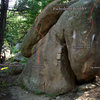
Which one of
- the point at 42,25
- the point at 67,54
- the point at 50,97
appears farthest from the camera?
the point at 42,25

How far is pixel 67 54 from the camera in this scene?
6.69 metres

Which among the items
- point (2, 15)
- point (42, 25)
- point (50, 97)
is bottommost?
point (50, 97)

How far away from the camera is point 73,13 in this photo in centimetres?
601

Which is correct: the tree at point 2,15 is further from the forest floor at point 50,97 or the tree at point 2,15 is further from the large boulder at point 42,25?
the forest floor at point 50,97

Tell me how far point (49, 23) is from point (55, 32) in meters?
0.97

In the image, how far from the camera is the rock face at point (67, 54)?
5.67m

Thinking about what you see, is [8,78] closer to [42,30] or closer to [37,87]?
[37,87]

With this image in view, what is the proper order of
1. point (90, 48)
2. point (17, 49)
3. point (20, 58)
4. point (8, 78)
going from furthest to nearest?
point (17, 49) < point (20, 58) < point (8, 78) < point (90, 48)

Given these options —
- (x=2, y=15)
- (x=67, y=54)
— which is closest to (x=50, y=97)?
(x=67, y=54)

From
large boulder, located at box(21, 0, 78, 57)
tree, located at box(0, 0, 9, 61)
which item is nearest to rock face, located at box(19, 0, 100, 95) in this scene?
large boulder, located at box(21, 0, 78, 57)

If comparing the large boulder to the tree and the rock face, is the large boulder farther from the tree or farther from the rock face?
the tree

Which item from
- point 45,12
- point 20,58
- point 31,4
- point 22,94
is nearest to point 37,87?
point 22,94

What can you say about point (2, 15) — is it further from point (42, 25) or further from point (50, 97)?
point (50, 97)

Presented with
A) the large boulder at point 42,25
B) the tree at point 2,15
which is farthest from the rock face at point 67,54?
the tree at point 2,15
